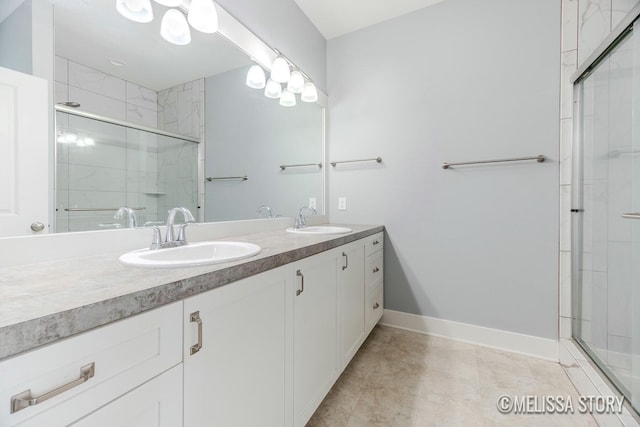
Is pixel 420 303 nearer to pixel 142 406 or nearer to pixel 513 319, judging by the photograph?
pixel 513 319

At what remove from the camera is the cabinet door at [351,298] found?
150 cm

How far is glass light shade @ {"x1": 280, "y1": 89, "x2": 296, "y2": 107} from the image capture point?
6.70 feet

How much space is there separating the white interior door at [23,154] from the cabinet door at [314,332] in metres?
0.82

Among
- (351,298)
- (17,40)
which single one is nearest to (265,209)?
(351,298)

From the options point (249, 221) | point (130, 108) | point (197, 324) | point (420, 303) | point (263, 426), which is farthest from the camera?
point (420, 303)

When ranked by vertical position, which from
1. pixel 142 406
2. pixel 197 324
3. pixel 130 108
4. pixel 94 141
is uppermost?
pixel 130 108

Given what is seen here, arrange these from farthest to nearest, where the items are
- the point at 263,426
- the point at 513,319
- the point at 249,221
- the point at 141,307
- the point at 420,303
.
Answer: the point at 420,303
the point at 513,319
the point at 249,221
the point at 263,426
the point at 141,307

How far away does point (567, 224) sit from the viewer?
174 cm

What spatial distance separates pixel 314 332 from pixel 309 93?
5.71 feet

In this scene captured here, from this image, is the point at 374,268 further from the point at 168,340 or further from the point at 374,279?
the point at 168,340

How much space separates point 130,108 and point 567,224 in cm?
239

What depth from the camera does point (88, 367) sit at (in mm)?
486

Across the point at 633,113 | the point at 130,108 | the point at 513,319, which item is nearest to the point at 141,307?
the point at 130,108

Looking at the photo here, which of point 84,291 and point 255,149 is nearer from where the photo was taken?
point 84,291
